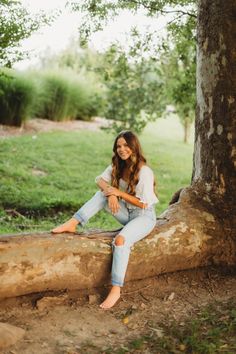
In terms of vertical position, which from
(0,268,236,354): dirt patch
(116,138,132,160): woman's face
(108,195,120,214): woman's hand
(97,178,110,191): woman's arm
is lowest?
(0,268,236,354): dirt patch

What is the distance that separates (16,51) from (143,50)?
2.55 meters

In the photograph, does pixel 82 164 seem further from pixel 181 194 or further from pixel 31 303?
pixel 31 303

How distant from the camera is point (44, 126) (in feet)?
50.3

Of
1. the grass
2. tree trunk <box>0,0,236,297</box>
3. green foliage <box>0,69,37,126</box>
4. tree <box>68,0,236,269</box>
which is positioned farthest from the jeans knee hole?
green foliage <box>0,69,37,126</box>

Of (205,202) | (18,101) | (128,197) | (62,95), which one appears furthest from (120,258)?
(62,95)

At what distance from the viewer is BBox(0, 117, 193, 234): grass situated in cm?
764

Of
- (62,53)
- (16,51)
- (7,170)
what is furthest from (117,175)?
(62,53)

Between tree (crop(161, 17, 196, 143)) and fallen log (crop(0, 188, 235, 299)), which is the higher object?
tree (crop(161, 17, 196, 143))

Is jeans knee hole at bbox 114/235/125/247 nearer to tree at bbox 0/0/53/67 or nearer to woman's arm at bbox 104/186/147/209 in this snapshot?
woman's arm at bbox 104/186/147/209

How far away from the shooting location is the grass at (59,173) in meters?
7.64

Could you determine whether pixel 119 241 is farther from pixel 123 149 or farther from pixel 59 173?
pixel 59 173

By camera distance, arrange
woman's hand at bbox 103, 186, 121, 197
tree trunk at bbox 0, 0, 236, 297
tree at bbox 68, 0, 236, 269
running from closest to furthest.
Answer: tree trunk at bbox 0, 0, 236, 297
woman's hand at bbox 103, 186, 121, 197
tree at bbox 68, 0, 236, 269

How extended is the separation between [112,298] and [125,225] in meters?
0.70

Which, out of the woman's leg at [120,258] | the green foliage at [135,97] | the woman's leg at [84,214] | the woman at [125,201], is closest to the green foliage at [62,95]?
the green foliage at [135,97]
